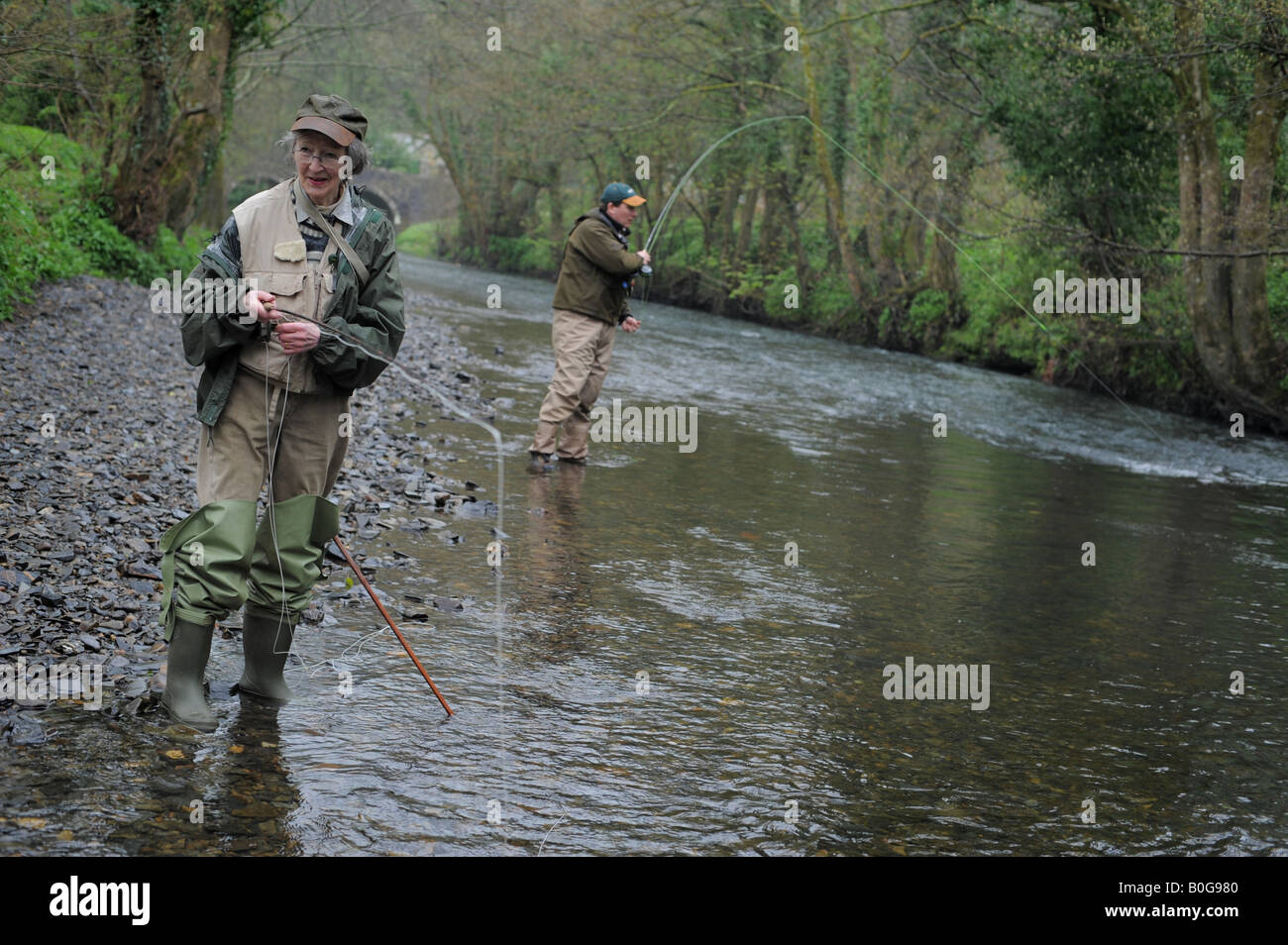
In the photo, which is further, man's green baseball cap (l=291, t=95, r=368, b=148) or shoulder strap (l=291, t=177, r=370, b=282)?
shoulder strap (l=291, t=177, r=370, b=282)

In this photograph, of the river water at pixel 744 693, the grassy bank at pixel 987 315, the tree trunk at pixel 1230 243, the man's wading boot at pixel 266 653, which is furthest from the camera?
the grassy bank at pixel 987 315

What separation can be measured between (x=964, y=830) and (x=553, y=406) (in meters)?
6.83

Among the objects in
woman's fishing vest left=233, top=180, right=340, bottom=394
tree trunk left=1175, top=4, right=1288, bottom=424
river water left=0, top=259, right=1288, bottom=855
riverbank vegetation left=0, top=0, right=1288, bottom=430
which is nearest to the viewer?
river water left=0, top=259, right=1288, bottom=855

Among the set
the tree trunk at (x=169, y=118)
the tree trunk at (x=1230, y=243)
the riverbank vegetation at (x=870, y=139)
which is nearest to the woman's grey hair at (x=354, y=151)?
the riverbank vegetation at (x=870, y=139)

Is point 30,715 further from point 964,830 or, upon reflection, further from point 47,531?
point 964,830

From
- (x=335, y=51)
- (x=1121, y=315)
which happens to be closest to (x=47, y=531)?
(x=1121, y=315)

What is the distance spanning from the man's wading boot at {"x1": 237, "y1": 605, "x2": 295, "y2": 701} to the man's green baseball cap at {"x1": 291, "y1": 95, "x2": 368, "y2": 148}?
1.74 meters

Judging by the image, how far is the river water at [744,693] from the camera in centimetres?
414

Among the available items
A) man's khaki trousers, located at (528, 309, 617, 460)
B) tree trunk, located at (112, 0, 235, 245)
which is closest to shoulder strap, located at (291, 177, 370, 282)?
man's khaki trousers, located at (528, 309, 617, 460)

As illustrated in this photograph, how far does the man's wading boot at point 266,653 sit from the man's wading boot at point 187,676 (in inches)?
11.3

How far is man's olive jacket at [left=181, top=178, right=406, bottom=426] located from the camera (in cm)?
448

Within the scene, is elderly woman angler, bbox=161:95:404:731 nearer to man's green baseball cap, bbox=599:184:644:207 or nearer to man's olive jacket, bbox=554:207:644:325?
man's olive jacket, bbox=554:207:644:325

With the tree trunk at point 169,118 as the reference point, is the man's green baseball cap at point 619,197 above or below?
below

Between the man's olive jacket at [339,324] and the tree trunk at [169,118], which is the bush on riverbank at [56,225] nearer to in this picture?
the tree trunk at [169,118]
